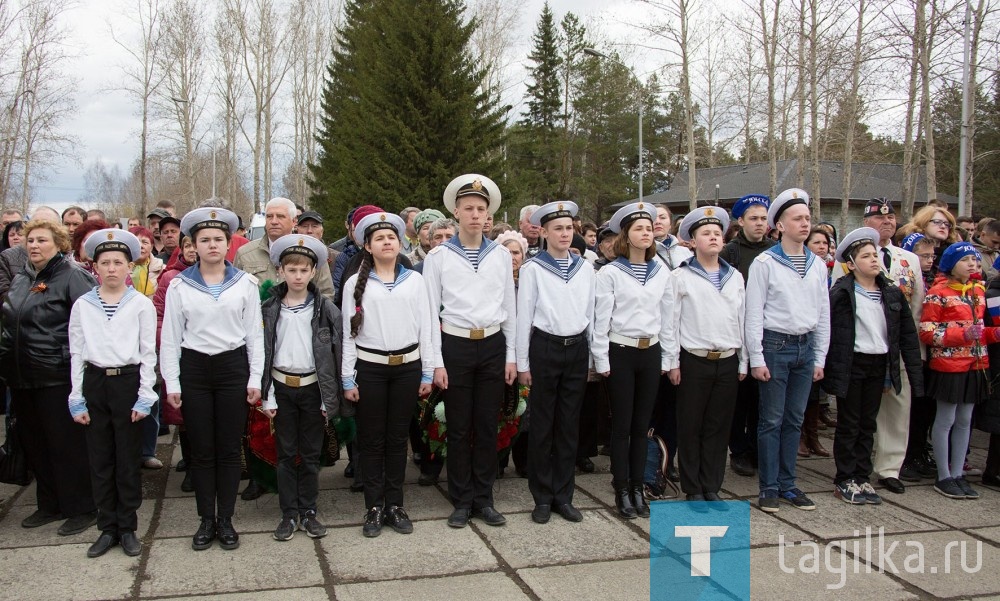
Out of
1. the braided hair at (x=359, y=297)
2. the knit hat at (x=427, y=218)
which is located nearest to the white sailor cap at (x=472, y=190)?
the braided hair at (x=359, y=297)

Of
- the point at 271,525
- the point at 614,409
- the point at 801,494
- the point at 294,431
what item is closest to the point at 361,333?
the point at 294,431

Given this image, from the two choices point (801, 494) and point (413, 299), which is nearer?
point (413, 299)

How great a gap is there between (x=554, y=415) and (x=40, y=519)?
3.45 meters

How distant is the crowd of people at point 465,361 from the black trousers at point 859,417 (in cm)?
2

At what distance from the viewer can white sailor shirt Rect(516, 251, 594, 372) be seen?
191 inches

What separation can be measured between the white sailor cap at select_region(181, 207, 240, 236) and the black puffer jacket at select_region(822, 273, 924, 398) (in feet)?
14.4

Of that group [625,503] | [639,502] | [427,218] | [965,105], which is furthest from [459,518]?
[965,105]

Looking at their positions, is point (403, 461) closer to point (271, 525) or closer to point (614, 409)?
point (271, 525)

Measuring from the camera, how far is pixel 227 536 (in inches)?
173

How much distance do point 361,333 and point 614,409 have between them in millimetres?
1810

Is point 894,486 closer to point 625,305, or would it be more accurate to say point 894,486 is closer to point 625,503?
point 625,503

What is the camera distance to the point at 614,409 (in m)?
5.04

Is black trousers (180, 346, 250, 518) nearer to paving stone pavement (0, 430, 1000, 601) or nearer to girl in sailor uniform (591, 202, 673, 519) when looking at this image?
paving stone pavement (0, 430, 1000, 601)

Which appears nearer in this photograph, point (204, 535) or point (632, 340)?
point (204, 535)
